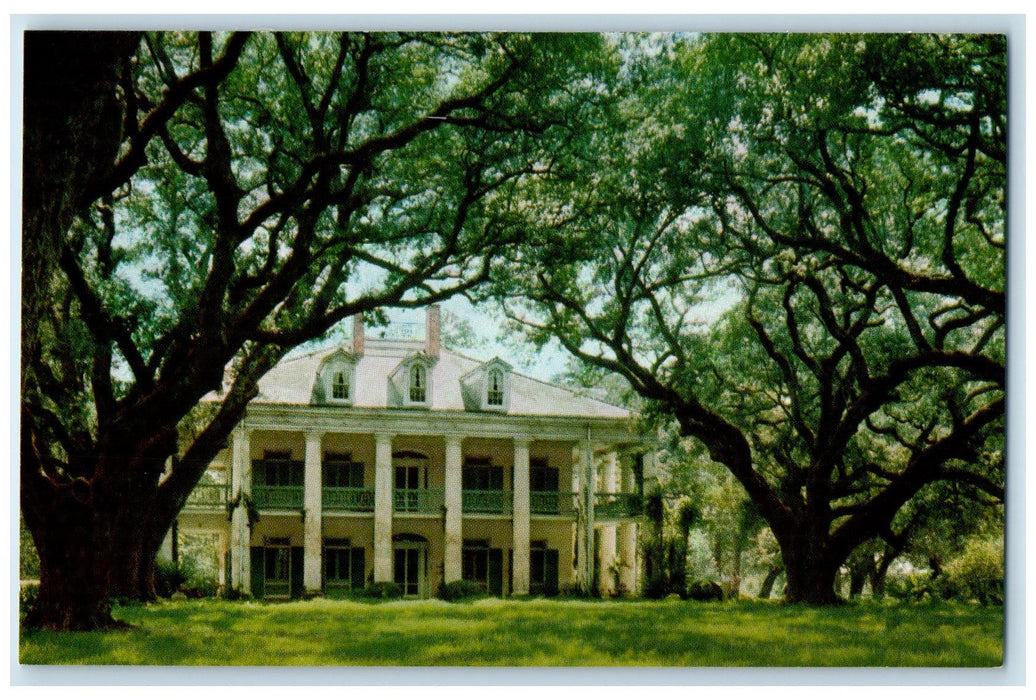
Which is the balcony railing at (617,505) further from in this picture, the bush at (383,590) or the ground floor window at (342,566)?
the ground floor window at (342,566)

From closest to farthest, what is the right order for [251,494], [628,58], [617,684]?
[617,684] → [628,58] → [251,494]

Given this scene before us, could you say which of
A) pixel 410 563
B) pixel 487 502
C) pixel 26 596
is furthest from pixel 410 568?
pixel 26 596

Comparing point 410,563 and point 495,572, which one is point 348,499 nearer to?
point 410,563

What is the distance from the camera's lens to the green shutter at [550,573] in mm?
6928

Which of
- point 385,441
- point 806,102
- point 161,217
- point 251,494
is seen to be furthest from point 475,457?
point 806,102

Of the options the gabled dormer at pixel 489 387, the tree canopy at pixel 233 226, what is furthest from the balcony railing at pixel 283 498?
the gabled dormer at pixel 489 387

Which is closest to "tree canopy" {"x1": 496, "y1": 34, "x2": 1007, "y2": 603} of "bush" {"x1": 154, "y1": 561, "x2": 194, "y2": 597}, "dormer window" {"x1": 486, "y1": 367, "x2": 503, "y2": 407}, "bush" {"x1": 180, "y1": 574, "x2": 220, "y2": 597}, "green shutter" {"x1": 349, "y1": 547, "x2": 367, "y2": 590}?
"dormer window" {"x1": 486, "y1": 367, "x2": 503, "y2": 407}

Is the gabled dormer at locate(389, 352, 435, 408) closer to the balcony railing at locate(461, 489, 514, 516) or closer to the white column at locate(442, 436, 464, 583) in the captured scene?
the white column at locate(442, 436, 464, 583)

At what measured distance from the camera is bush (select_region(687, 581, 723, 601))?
7.04 metres

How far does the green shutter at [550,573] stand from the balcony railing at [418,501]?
0.76 meters

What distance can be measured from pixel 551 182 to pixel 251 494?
2826mm

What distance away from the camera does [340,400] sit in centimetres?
738

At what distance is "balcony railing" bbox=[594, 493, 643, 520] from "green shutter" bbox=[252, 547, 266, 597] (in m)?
2.20

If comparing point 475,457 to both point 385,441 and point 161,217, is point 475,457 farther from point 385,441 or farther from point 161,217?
point 161,217
